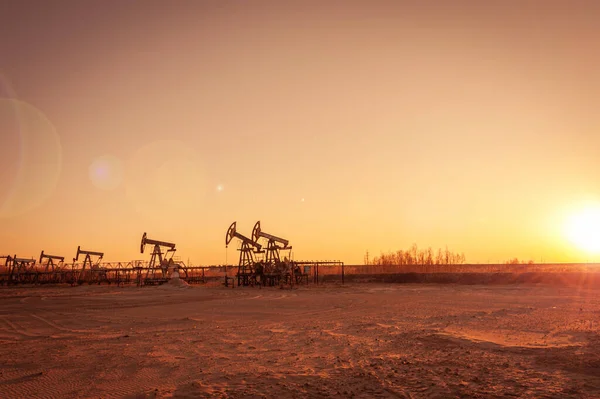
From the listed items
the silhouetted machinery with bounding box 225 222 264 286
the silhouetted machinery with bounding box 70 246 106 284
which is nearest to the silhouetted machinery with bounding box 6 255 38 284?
the silhouetted machinery with bounding box 70 246 106 284

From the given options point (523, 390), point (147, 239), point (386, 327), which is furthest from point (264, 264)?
point (523, 390)

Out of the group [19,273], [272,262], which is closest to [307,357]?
[272,262]

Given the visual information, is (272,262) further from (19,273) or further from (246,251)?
(19,273)

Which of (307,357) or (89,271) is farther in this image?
(89,271)

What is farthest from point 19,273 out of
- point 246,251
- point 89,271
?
point 246,251

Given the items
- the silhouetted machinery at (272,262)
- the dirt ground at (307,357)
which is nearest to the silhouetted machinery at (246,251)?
the silhouetted machinery at (272,262)

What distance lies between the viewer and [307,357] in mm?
7703

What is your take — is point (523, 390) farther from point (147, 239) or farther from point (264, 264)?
point (147, 239)

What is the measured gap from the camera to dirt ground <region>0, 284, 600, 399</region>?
575 cm

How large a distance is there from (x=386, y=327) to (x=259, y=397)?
21.2ft

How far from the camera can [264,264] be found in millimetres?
39688

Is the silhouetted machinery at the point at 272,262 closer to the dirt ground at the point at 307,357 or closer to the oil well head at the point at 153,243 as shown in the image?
the oil well head at the point at 153,243

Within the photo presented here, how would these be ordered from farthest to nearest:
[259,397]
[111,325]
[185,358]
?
[111,325], [185,358], [259,397]

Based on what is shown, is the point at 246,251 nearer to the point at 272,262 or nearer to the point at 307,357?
the point at 272,262
